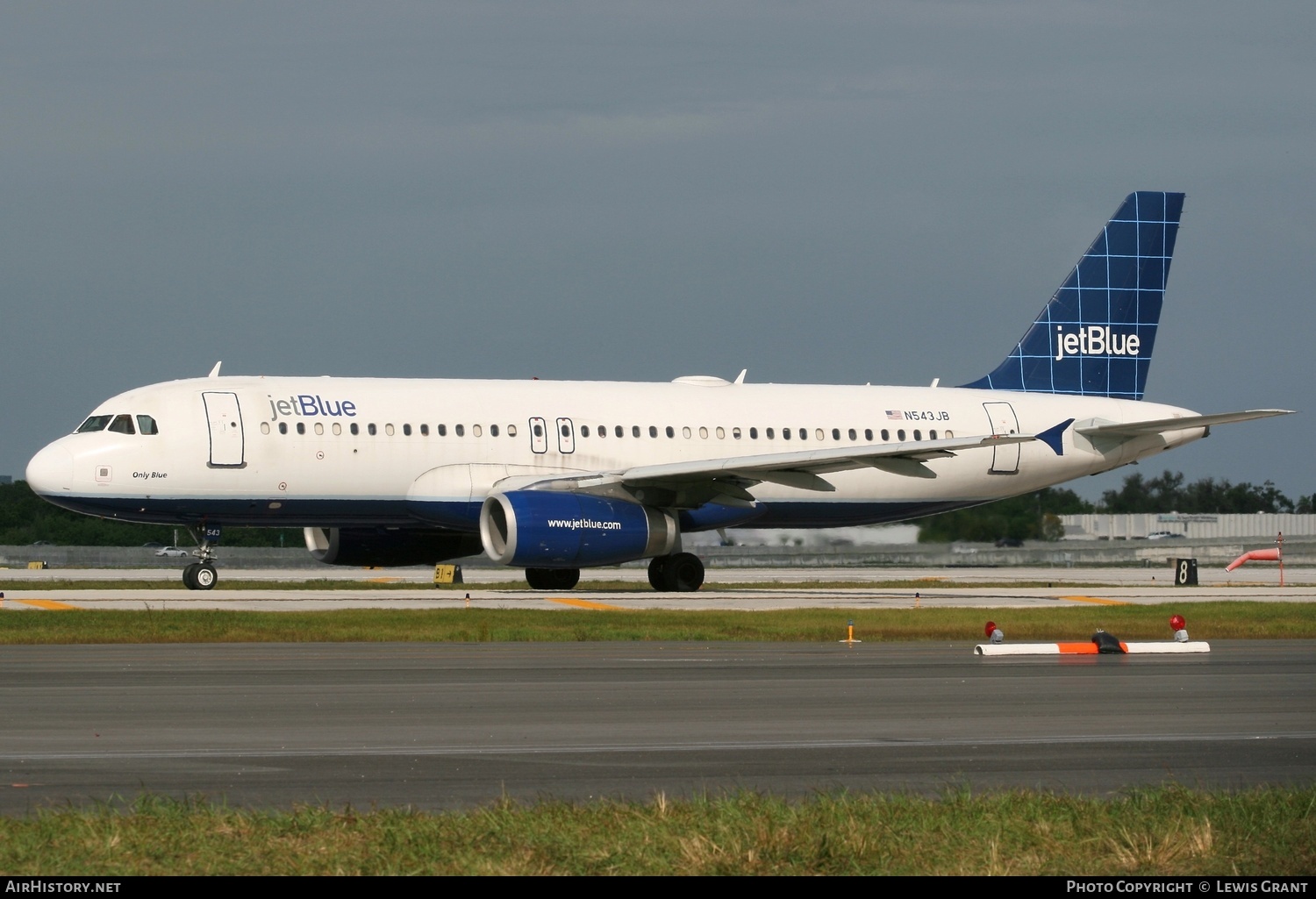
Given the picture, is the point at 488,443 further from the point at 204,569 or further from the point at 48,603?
the point at 48,603

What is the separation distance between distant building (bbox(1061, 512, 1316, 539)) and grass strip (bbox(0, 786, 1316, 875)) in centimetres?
4875

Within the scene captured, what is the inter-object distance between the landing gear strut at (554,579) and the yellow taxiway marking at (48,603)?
959 cm

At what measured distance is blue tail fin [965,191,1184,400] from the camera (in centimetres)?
3953

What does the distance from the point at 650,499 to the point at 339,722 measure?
1999cm

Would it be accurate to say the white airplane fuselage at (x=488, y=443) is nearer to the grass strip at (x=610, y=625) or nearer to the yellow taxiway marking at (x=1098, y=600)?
the yellow taxiway marking at (x=1098, y=600)

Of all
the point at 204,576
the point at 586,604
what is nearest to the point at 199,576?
the point at 204,576

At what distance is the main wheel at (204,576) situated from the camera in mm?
31719

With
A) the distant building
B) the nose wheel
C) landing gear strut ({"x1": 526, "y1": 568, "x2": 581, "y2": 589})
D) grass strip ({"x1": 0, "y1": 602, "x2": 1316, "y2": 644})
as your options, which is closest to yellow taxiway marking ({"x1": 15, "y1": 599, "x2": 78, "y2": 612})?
grass strip ({"x1": 0, "y1": 602, "x2": 1316, "y2": 644})

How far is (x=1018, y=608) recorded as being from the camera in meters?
27.5

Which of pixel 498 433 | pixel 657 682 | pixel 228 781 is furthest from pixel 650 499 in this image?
pixel 228 781

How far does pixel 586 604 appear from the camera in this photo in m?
28.5

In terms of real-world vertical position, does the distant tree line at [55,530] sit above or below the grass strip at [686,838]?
above

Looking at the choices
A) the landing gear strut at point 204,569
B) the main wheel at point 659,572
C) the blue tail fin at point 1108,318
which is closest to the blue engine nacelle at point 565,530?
the main wheel at point 659,572

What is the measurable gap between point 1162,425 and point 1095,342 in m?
5.04
